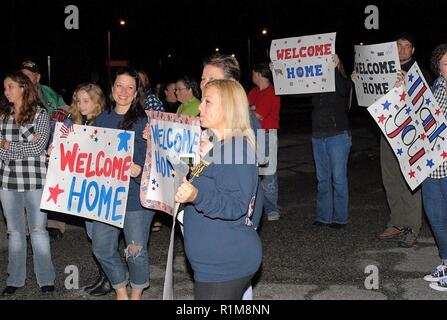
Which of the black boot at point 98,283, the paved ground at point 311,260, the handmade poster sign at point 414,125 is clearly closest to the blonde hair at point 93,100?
the black boot at point 98,283

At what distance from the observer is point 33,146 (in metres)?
4.71

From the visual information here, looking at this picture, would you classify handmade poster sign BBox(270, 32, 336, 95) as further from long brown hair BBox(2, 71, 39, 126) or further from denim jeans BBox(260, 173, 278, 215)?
long brown hair BBox(2, 71, 39, 126)

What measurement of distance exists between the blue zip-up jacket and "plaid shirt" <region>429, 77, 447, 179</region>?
2.60 m

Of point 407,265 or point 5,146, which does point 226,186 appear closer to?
point 5,146

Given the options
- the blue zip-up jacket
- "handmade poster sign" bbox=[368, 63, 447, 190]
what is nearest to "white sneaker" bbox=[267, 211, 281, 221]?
"handmade poster sign" bbox=[368, 63, 447, 190]

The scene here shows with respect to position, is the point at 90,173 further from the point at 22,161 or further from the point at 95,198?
the point at 22,161

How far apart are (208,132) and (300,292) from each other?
7.89ft

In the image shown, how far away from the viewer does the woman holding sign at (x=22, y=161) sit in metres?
4.69

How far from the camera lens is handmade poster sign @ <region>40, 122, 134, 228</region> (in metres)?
4.15

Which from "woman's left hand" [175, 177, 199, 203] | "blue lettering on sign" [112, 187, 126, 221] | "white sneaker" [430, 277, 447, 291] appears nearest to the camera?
"woman's left hand" [175, 177, 199, 203]

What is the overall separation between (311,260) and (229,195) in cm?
325

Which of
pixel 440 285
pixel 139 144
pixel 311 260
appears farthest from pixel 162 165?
pixel 440 285

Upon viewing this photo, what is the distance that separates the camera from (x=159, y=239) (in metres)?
6.65
